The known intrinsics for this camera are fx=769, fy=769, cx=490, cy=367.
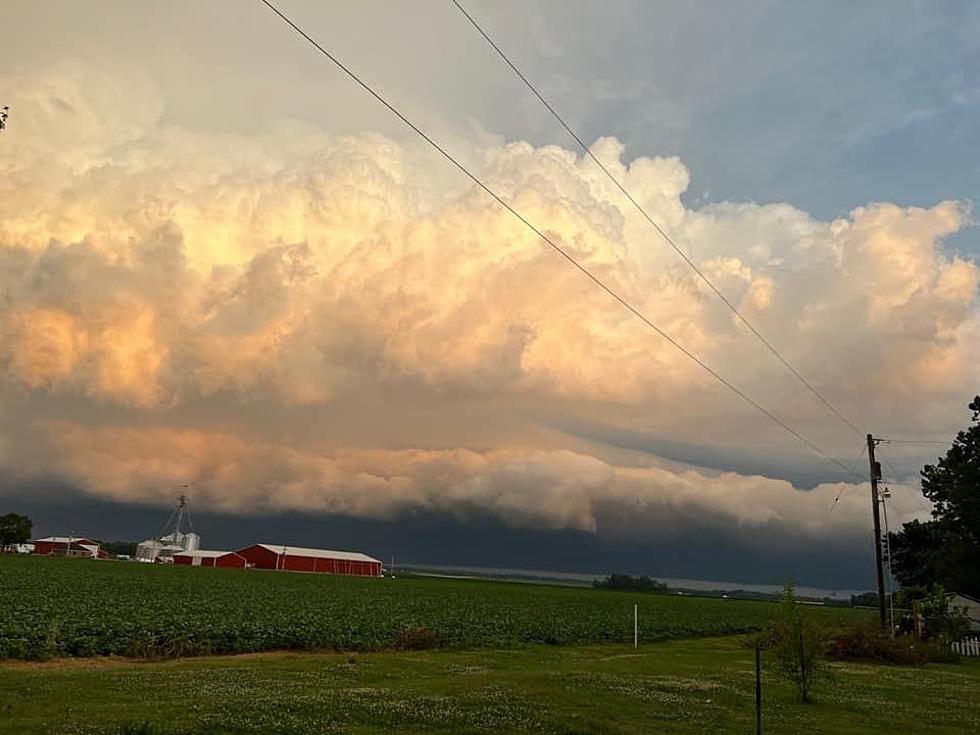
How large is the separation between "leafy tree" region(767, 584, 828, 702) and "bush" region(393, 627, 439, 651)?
1831 cm

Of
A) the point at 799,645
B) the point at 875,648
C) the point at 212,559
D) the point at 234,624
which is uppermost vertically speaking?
the point at 799,645

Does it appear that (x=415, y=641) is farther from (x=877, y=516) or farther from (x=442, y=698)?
(x=877, y=516)

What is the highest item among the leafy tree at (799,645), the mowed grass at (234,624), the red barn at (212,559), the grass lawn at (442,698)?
the leafy tree at (799,645)

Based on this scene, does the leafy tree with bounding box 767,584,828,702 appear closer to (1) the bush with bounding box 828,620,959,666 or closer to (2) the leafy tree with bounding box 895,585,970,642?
(1) the bush with bounding box 828,620,959,666

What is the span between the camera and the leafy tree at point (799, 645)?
2467 cm

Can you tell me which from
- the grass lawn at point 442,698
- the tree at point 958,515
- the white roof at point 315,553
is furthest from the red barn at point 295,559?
the grass lawn at point 442,698

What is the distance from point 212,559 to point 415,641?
535ft

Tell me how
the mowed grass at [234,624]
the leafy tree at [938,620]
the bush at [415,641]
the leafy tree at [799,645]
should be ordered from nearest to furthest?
the leafy tree at [799,645] < the mowed grass at [234,624] < the bush at [415,641] < the leafy tree at [938,620]

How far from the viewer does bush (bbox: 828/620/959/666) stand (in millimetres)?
41219

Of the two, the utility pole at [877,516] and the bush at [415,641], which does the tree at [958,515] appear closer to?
the utility pole at [877,516]

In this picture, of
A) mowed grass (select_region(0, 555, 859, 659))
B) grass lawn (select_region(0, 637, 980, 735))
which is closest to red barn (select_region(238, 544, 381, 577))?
mowed grass (select_region(0, 555, 859, 659))

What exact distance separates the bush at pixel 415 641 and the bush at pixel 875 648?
21.1 metres

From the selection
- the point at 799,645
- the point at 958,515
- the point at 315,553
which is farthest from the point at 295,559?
the point at 799,645

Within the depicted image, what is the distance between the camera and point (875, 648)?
137 ft
